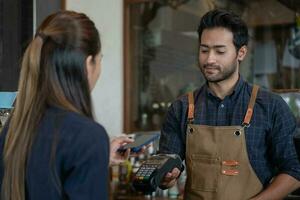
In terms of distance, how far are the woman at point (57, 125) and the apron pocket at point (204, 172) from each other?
2.26 feet

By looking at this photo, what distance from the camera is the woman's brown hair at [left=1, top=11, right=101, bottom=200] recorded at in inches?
47.1

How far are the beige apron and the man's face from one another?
128 mm

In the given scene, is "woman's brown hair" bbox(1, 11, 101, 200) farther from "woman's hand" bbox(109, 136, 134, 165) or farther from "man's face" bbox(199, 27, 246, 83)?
"man's face" bbox(199, 27, 246, 83)

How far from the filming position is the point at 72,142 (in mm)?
1152

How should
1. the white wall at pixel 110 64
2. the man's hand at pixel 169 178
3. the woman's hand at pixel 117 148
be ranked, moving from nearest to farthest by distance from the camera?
the woman's hand at pixel 117 148, the man's hand at pixel 169 178, the white wall at pixel 110 64

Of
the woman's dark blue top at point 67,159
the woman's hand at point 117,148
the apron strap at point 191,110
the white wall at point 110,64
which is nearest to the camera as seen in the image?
the woman's dark blue top at point 67,159

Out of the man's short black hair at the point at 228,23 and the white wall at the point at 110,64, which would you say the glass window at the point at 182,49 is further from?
the man's short black hair at the point at 228,23

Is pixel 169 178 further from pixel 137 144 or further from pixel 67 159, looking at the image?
pixel 67 159

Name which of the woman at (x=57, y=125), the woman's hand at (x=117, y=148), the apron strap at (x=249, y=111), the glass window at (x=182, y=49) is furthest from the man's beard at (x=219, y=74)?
the glass window at (x=182, y=49)

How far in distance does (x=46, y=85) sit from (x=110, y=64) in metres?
2.43

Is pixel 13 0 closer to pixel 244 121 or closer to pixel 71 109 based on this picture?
pixel 244 121

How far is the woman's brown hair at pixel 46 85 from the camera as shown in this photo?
120 cm

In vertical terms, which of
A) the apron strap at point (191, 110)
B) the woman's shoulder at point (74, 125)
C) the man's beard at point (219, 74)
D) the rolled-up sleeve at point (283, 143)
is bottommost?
the rolled-up sleeve at point (283, 143)

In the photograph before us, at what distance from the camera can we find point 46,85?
1.21 metres
